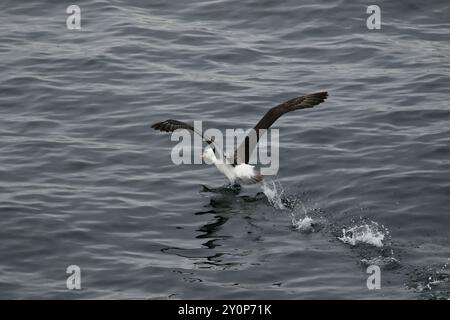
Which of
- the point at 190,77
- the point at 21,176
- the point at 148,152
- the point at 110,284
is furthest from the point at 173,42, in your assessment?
the point at 110,284

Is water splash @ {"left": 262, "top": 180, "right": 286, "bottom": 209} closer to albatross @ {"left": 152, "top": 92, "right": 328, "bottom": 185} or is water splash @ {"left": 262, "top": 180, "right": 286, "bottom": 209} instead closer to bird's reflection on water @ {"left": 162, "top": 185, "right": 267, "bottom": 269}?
bird's reflection on water @ {"left": 162, "top": 185, "right": 267, "bottom": 269}

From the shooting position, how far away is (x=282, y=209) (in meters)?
15.4

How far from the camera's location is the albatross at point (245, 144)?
15906 millimetres

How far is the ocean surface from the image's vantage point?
13461 mm

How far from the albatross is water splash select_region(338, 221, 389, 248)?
2.14m

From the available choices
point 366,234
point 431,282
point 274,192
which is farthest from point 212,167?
point 431,282

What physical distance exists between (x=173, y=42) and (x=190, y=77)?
6.28ft

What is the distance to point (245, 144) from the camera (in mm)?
16438

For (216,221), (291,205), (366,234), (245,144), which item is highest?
(245,144)

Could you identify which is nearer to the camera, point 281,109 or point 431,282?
point 431,282

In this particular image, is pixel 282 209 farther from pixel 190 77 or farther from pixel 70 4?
pixel 70 4

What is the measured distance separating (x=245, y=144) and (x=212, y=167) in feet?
4.12

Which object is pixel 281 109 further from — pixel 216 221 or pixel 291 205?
pixel 216 221

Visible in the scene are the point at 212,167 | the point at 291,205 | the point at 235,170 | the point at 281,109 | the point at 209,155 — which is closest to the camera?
the point at 291,205
